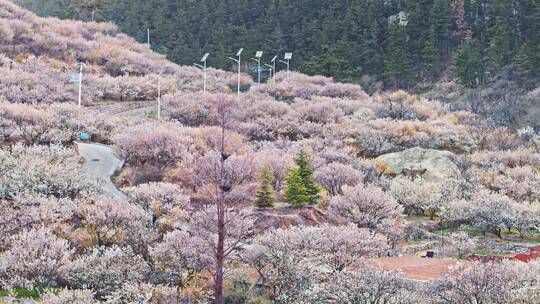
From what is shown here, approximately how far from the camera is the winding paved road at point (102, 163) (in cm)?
3272

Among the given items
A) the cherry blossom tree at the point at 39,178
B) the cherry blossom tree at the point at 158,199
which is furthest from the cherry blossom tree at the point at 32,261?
the cherry blossom tree at the point at 39,178

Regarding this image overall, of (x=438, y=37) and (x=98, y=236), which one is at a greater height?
(x=438, y=37)

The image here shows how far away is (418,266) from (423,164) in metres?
17.9

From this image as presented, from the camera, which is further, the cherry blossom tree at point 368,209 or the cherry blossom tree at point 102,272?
the cherry blossom tree at point 368,209

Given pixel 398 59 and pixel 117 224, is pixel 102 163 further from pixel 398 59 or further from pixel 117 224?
pixel 398 59

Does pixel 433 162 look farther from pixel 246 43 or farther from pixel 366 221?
pixel 246 43

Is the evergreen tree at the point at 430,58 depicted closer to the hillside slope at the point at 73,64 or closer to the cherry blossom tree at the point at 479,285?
the hillside slope at the point at 73,64

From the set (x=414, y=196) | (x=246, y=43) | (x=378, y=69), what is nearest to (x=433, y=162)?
(x=414, y=196)

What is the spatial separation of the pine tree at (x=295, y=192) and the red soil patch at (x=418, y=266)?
18.0ft

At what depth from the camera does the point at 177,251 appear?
2178 cm

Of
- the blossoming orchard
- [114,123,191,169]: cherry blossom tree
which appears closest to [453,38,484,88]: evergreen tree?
the blossoming orchard

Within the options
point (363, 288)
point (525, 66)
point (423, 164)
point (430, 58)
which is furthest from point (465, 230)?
point (430, 58)

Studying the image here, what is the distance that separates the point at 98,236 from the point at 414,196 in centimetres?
1624

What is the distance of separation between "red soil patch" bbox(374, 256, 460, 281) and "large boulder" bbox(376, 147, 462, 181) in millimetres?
14793
